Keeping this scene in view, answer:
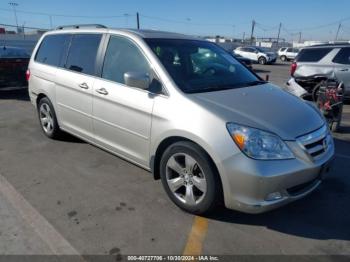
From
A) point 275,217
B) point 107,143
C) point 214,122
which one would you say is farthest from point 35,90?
point 275,217

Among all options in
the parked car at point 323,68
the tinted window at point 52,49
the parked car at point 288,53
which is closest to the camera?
the tinted window at point 52,49

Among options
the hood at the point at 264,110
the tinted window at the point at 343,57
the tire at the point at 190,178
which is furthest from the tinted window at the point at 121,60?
the tinted window at the point at 343,57

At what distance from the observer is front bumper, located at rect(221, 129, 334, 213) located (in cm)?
277

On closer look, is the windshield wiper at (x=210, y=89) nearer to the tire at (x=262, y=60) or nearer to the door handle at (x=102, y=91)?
the door handle at (x=102, y=91)

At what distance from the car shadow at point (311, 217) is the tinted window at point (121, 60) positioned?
1.85 m

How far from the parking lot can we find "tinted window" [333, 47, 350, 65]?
585 cm

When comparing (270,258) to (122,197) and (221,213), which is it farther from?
(122,197)

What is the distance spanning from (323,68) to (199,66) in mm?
6797

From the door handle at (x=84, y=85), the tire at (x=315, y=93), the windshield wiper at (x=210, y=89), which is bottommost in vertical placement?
the tire at (x=315, y=93)

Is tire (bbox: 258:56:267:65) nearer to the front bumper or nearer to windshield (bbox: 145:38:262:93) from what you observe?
windshield (bbox: 145:38:262:93)

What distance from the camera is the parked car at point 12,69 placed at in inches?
373

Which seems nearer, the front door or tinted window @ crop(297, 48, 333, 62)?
the front door

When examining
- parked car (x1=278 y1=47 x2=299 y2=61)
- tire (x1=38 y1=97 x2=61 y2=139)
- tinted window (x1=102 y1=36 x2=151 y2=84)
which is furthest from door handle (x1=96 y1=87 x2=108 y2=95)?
parked car (x1=278 y1=47 x2=299 y2=61)

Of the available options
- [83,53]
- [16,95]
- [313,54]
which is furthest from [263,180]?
[16,95]
